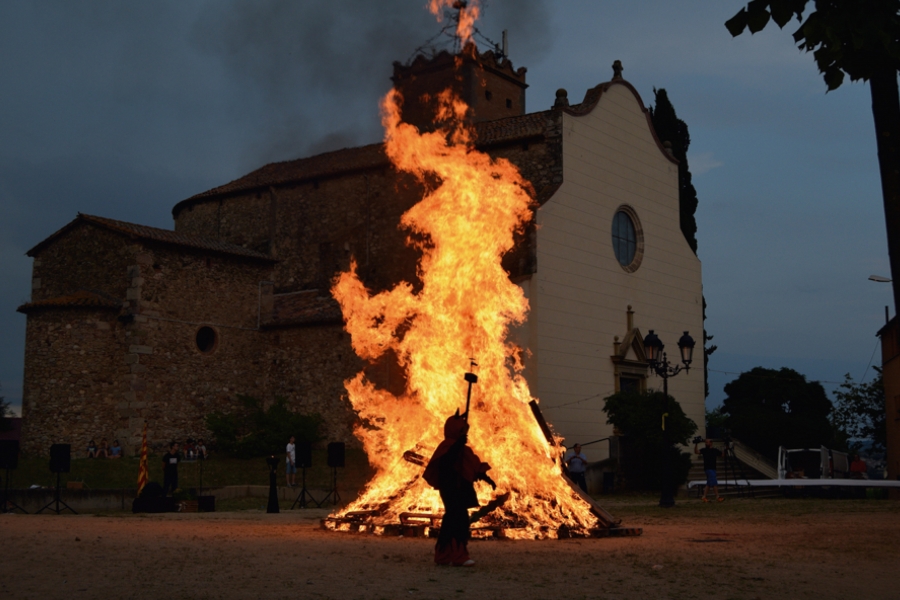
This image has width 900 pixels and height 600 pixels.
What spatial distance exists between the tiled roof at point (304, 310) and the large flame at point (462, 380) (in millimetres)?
16465

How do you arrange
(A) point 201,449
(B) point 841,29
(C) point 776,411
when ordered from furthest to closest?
(C) point 776,411 → (A) point 201,449 → (B) point 841,29

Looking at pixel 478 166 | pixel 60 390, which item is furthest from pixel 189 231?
pixel 478 166

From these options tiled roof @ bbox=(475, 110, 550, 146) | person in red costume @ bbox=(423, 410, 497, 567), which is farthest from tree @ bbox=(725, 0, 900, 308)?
tiled roof @ bbox=(475, 110, 550, 146)

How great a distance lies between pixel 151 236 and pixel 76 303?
320 centimetres

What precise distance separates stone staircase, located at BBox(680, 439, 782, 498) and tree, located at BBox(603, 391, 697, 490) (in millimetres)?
895

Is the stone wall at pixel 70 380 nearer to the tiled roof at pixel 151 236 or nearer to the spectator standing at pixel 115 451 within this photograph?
the spectator standing at pixel 115 451

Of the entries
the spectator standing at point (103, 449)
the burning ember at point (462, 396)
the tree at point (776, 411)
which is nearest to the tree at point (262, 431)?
the spectator standing at point (103, 449)

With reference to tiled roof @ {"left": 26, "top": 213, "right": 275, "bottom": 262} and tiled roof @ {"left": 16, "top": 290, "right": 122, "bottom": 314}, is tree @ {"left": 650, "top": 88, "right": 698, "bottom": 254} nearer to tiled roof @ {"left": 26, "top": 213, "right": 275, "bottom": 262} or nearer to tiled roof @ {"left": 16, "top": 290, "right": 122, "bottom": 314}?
tiled roof @ {"left": 26, "top": 213, "right": 275, "bottom": 262}

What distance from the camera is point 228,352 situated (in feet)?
110

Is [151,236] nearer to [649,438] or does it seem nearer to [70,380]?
[70,380]

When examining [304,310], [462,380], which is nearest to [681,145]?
[304,310]

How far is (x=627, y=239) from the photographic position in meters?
34.2

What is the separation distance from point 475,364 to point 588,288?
1860cm

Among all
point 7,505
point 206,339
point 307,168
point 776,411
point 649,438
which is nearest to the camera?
point 7,505
